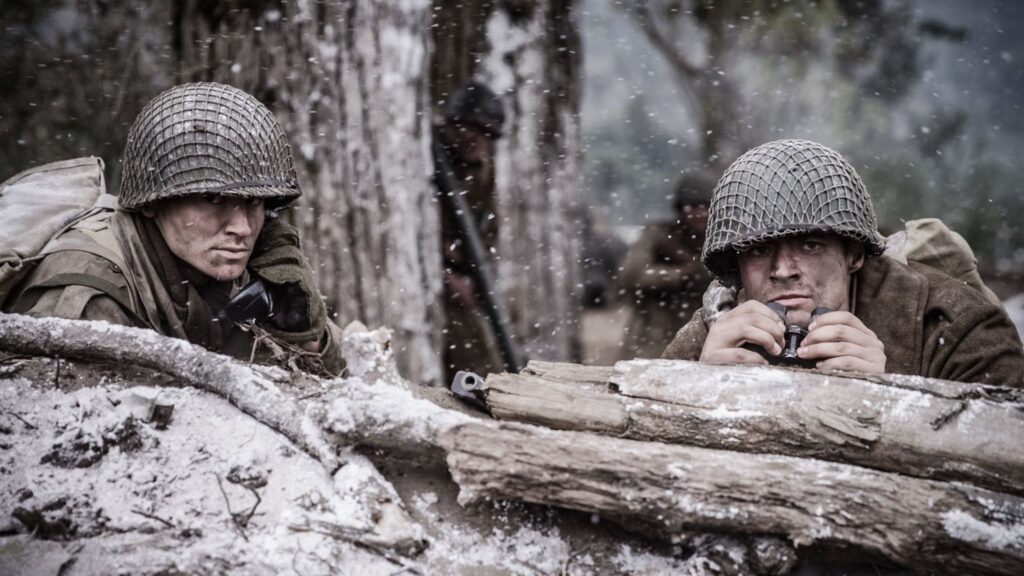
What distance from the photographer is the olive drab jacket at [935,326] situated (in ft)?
9.42

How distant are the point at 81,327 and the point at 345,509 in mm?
1100

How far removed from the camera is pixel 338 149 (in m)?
5.41

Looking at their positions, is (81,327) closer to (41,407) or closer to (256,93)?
(41,407)

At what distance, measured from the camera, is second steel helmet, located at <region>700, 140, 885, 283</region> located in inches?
119

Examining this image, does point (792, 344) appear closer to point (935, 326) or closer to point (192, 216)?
point (935, 326)

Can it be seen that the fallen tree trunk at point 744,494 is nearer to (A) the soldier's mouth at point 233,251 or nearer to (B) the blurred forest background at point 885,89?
(A) the soldier's mouth at point 233,251

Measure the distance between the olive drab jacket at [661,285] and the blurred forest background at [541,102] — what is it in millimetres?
441

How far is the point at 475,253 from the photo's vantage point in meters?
6.53

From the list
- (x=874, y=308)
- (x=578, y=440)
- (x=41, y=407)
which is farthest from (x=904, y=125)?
(x=41, y=407)

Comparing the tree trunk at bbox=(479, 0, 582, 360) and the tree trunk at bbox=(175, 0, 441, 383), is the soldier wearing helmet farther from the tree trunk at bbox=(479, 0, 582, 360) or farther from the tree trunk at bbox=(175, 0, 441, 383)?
the tree trunk at bbox=(479, 0, 582, 360)

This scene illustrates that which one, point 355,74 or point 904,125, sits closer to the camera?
point 355,74

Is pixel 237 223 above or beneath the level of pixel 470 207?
beneath

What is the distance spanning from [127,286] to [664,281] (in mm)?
5346

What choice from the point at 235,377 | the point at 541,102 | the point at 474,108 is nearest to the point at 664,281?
the point at 541,102
